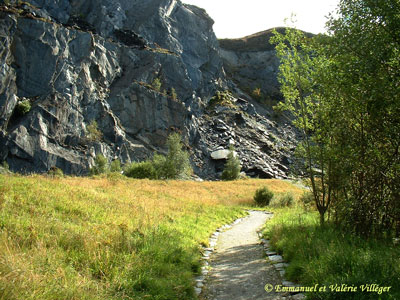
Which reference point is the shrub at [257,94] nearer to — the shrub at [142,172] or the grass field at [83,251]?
the shrub at [142,172]

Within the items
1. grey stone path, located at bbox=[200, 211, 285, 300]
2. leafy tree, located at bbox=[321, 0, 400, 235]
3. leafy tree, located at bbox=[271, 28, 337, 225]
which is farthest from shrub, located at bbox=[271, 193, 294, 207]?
leafy tree, located at bbox=[321, 0, 400, 235]

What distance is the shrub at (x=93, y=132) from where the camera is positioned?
225 ft

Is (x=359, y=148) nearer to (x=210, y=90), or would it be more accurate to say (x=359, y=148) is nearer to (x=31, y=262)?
(x=31, y=262)

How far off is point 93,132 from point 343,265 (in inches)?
2763

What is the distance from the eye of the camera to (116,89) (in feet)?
271

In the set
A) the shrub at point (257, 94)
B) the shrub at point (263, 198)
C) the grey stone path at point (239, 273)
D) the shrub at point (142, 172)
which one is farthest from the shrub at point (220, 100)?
the grey stone path at point (239, 273)

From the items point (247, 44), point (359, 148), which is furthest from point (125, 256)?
point (247, 44)

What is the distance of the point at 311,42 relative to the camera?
1048 cm

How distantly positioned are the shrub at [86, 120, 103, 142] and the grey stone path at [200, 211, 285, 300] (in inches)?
2459

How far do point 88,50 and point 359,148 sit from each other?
79759 mm

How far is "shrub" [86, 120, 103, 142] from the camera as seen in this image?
6869 centimetres

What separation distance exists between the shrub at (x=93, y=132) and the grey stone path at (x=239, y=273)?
6246cm

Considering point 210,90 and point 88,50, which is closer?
point 88,50

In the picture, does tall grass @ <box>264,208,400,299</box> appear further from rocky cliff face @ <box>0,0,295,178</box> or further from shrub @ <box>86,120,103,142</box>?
shrub @ <box>86,120,103,142</box>
